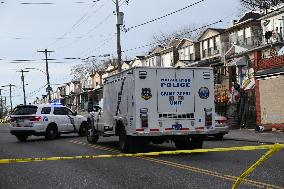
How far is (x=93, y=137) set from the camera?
20.5 m

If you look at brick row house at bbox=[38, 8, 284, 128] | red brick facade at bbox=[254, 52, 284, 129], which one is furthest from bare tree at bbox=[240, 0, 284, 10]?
red brick facade at bbox=[254, 52, 284, 129]

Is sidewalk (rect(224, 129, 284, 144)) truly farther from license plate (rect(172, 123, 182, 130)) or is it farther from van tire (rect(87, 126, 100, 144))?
van tire (rect(87, 126, 100, 144))

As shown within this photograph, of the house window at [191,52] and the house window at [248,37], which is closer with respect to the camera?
the house window at [248,37]

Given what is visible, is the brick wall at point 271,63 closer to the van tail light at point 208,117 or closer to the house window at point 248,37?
the van tail light at point 208,117

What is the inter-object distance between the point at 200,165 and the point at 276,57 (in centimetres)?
1795

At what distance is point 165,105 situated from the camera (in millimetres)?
15227

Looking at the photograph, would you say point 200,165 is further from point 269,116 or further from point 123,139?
point 269,116

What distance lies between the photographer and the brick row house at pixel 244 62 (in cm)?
2894

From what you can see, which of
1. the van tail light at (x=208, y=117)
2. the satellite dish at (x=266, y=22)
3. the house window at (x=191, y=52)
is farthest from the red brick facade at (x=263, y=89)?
the house window at (x=191, y=52)

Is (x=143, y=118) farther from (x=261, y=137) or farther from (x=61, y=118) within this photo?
(x=61, y=118)

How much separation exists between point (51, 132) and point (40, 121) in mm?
1014

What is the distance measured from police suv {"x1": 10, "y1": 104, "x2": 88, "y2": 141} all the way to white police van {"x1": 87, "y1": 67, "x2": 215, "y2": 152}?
9.18 meters

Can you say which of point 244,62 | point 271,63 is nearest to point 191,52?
point 244,62

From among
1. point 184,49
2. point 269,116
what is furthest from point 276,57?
point 184,49
